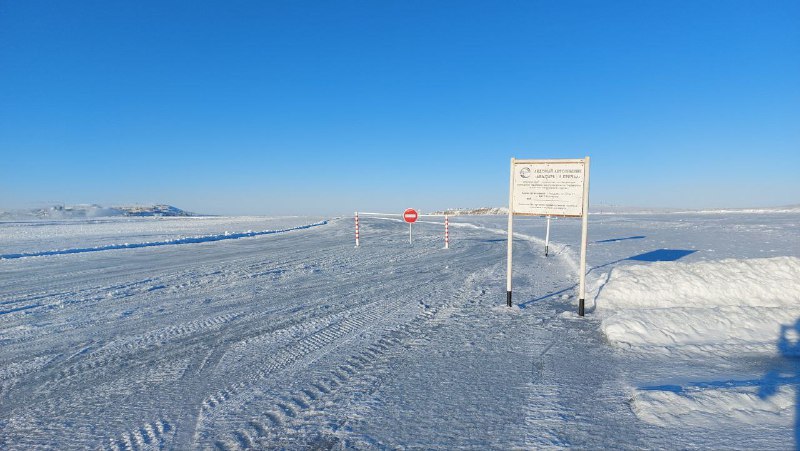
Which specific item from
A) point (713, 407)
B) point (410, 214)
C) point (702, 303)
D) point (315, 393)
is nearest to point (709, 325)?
point (702, 303)

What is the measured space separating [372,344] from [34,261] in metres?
15.9

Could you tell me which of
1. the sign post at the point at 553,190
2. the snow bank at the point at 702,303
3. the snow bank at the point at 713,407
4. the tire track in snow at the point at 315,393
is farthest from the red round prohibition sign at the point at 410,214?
the snow bank at the point at 713,407

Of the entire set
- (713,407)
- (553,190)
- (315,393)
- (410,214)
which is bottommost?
(315,393)

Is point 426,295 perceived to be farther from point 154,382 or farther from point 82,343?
point 82,343

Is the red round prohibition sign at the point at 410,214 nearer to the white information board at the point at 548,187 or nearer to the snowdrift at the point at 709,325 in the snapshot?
the snowdrift at the point at 709,325

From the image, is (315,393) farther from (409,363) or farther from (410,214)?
(410,214)

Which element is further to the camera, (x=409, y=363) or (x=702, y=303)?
(x=702, y=303)

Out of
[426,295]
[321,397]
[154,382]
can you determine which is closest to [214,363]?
[154,382]

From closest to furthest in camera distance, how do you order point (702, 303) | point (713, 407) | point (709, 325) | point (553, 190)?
point (713, 407), point (709, 325), point (553, 190), point (702, 303)

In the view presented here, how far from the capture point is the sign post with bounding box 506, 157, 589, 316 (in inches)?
238

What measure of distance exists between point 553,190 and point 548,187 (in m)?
0.09

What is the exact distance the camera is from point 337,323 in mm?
6180

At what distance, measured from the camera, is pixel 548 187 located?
20.6ft

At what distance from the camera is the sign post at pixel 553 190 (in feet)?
19.8
